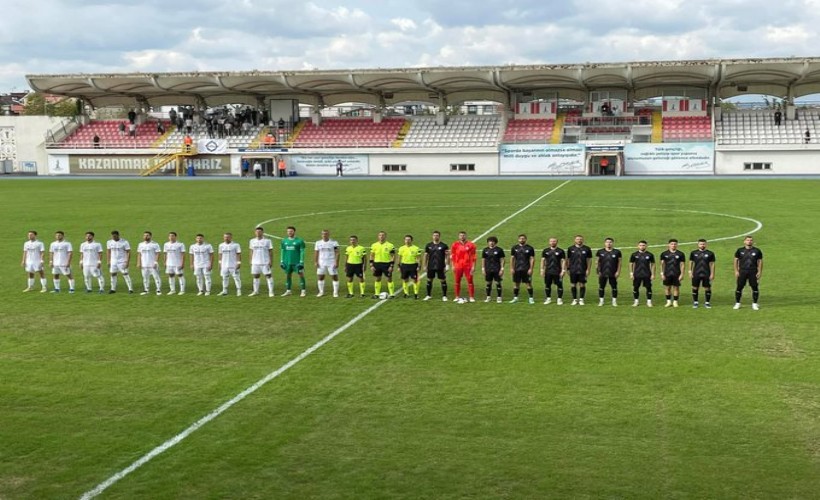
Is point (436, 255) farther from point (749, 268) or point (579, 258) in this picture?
point (749, 268)

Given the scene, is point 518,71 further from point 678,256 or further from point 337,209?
point 678,256

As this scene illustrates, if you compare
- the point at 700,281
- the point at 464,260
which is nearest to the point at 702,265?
the point at 700,281

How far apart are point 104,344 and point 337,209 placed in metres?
23.6

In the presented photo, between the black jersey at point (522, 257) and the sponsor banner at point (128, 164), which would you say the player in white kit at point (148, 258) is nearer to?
the black jersey at point (522, 257)

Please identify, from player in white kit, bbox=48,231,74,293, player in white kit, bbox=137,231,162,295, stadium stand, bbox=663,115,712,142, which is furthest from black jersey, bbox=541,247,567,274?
stadium stand, bbox=663,115,712,142

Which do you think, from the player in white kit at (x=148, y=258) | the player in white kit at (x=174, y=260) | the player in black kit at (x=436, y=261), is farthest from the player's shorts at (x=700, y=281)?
the player in white kit at (x=148, y=258)

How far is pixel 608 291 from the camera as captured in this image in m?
18.5

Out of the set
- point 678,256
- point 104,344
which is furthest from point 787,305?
point 104,344

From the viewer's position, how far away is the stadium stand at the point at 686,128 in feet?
209

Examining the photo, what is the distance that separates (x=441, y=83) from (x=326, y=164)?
1159 centimetres

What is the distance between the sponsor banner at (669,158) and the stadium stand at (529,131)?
6.80 m

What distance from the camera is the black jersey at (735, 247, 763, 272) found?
53.2 feet

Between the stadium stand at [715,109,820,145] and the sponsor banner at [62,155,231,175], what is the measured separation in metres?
40.5

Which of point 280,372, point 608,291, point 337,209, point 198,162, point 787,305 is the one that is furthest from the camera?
point 198,162
